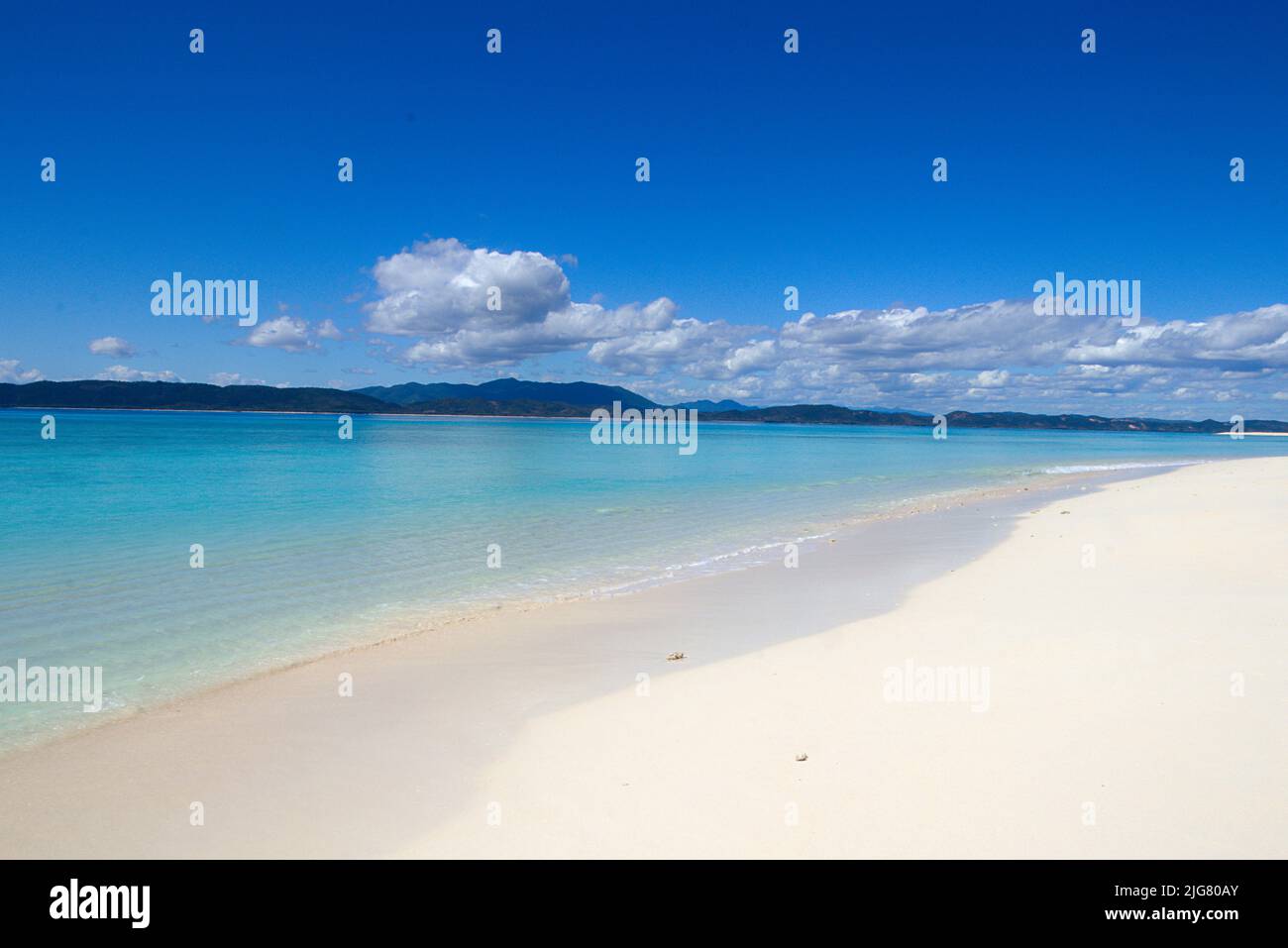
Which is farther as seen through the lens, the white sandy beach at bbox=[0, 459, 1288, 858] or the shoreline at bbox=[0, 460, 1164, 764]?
the shoreline at bbox=[0, 460, 1164, 764]

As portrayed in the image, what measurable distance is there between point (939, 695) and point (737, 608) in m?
4.20

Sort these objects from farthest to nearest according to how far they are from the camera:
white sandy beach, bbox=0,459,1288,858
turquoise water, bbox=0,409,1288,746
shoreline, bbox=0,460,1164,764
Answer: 1. turquoise water, bbox=0,409,1288,746
2. shoreline, bbox=0,460,1164,764
3. white sandy beach, bbox=0,459,1288,858

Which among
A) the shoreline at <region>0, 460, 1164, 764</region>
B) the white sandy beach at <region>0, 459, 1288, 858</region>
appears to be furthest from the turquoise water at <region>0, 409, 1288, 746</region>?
→ the white sandy beach at <region>0, 459, 1288, 858</region>

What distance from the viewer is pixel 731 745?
5.41m

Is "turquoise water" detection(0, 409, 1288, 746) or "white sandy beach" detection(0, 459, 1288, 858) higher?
"turquoise water" detection(0, 409, 1288, 746)

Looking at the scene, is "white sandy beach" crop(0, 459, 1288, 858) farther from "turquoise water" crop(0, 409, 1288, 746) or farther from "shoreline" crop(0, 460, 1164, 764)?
"turquoise water" crop(0, 409, 1288, 746)

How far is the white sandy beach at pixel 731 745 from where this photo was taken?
13.9 feet

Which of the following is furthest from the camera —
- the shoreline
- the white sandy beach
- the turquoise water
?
the turquoise water

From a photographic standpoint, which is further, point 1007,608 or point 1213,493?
point 1213,493

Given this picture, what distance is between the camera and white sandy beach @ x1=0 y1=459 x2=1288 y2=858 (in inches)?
166

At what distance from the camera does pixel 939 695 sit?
625 centimetres
